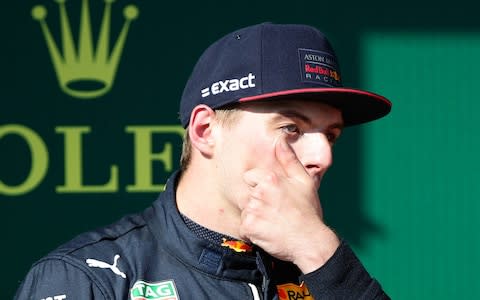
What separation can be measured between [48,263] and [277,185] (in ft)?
1.58

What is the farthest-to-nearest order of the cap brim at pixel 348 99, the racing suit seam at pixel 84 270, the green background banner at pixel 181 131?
1. the green background banner at pixel 181 131
2. the cap brim at pixel 348 99
3. the racing suit seam at pixel 84 270

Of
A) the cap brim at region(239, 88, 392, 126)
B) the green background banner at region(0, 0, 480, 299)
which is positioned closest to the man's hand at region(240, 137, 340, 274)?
the cap brim at region(239, 88, 392, 126)

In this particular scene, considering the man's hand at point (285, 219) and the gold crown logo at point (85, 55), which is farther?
the gold crown logo at point (85, 55)

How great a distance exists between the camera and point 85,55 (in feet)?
11.8

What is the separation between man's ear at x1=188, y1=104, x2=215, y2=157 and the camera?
2.05 m

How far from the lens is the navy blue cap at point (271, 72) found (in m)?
1.99

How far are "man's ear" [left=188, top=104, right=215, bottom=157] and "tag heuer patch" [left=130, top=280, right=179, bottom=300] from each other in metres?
0.30

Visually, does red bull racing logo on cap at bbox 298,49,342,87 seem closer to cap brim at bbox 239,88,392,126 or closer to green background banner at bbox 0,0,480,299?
cap brim at bbox 239,88,392,126

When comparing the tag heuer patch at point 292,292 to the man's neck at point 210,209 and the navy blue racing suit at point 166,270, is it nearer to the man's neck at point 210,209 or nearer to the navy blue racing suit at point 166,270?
the navy blue racing suit at point 166,270

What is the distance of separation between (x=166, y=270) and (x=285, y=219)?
27cm

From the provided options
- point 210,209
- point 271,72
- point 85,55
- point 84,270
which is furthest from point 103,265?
point 85,55

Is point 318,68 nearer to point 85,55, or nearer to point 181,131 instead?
point 181,131

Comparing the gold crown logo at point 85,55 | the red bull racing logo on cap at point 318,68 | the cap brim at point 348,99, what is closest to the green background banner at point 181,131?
the gold crown logo at point 85,55

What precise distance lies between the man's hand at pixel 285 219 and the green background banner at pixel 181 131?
163 cm
